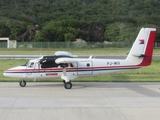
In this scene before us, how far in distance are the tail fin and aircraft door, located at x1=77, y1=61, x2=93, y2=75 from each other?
2.41 meters

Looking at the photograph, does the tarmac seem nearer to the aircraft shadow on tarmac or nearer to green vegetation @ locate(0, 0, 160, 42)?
the aircraft shadow on tarmac

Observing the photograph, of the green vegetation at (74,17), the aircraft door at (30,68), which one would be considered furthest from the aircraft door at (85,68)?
the green vegetation at (74,17)

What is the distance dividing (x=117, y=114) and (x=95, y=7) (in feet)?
404

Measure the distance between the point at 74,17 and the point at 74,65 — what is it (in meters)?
99.7

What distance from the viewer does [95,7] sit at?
435ft

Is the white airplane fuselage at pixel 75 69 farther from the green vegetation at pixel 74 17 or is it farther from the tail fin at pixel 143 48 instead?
the green vegetation at pixel 74 17

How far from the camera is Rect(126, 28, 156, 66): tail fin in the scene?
19453mm

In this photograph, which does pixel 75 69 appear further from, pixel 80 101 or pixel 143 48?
pixel 80 101

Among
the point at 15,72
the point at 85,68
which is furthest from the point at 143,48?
the point at 15,72

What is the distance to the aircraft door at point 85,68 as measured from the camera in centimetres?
1917

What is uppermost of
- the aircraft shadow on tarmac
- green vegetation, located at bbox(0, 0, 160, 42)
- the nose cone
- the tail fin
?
green vegetation, located at bbox(0, 0, 160, 42)

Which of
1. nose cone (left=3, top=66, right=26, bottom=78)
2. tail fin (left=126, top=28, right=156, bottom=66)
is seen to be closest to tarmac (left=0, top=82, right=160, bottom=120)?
nose cone (left=3, top=66, right=26, bottom=78)

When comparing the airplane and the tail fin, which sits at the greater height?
the tail fin

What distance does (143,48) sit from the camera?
63.9 feet
